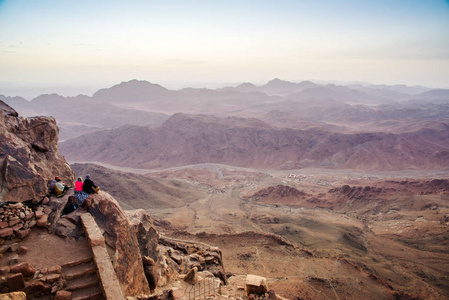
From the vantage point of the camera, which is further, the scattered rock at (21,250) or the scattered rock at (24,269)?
the scattered rock at (21,250)

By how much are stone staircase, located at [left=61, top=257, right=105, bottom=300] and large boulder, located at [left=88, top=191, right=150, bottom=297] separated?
1.15 meters

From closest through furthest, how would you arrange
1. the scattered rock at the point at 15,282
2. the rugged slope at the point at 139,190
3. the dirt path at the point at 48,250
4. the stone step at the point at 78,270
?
the scattered rock at the point at 15,282 → the stone step at the point at 78,270 → the dirt path at the point at 48,250 → the rugged slope at the point at 139,190

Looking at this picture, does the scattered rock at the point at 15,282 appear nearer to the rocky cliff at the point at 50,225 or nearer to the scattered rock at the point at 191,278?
the rocky cliff at the point at 50,225

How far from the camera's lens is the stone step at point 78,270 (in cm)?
730

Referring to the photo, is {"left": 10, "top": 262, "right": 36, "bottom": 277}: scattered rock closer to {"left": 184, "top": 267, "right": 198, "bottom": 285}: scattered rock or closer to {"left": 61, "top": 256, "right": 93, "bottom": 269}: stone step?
{"left": 61, "top": 256, "right": 93, "bottom": 269}: stone step

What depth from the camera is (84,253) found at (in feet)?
26.4

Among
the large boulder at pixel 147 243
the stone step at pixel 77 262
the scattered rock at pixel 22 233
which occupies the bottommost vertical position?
the large boulder at pixel 147 243

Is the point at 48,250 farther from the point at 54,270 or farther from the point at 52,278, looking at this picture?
the point at 52,278

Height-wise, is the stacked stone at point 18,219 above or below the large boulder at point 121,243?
above

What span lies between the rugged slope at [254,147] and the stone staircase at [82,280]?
60207 mm

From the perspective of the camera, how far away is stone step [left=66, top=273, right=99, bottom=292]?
23.4 ft

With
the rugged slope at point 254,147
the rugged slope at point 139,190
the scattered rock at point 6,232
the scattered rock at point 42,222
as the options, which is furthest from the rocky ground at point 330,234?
the rugged slope at point 254,147

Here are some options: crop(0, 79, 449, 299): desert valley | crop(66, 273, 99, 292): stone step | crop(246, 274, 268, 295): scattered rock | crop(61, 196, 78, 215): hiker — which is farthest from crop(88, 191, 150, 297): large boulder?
crop(0, 79, 449, 299): desert valley

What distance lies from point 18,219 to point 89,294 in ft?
10.5
